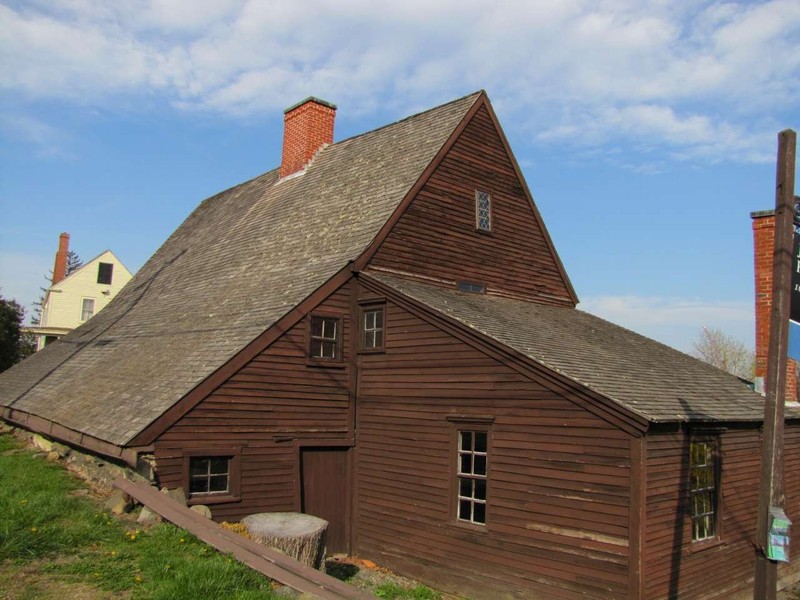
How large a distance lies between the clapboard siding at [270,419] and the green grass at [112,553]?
182 centimetres

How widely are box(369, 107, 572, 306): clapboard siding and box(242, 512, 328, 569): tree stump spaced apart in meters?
6.21

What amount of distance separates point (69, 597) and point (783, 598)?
12254 millimetres

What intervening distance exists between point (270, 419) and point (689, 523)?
288 inches

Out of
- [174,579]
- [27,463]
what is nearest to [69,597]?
[174,579]

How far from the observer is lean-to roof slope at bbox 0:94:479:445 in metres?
13.0

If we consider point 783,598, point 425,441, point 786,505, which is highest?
point 425,441

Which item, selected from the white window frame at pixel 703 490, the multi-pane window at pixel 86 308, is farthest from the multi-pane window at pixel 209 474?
the multi-pane window at pixel 86 308

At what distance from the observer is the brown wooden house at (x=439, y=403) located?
400 inches

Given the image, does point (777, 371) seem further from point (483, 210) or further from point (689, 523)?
point (483, 210)

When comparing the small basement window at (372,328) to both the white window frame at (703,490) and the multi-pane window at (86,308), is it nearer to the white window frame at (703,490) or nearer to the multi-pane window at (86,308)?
the white window frame at (703,490)

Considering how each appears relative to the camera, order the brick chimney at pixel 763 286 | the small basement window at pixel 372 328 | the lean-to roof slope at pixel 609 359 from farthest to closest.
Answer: the brick chimney at pixel 763 286
the small basement window at pixel 372 328
the lean-to roof slope at pixel 609 359

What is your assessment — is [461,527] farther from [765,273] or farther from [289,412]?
[765,273]

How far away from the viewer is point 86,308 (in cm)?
4412

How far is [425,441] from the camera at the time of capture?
1256 centimetres
